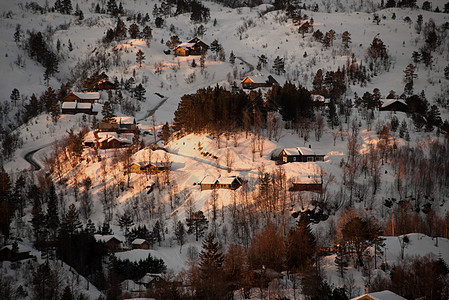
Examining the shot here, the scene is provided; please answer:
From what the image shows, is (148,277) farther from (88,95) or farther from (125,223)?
(88,95)

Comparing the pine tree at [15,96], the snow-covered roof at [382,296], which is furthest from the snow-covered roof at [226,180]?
the pine tree at [15,96]

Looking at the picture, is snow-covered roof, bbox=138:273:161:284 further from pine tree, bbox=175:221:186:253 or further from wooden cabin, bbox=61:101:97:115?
wooden cabin, bbox=61:101:97:115

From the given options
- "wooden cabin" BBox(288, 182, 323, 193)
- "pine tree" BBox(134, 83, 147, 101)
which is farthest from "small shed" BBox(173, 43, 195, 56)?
"wooden cabin" BBox(288, 182, 323, 193)

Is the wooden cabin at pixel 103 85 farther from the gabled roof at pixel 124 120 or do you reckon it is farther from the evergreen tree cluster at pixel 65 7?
the evergreen tree cluster at pixel 65 7

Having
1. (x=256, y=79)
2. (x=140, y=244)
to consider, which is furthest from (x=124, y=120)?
(x=140, y=244)

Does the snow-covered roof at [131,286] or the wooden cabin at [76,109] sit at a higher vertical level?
the wooden cabin at [76,109]

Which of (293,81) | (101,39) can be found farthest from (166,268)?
(101,39)
